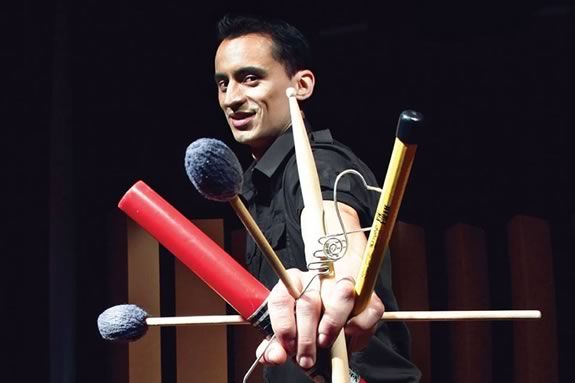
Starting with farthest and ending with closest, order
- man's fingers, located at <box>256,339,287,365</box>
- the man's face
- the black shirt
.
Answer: the man's face → the black shirt → man's fingers, located at <box>256,339,287,365</box>

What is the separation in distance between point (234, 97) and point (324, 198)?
38cm

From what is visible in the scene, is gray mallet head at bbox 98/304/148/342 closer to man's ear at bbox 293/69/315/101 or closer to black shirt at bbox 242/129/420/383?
black shirt at bbox 242/129/420/383

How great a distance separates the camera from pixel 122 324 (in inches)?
33.5

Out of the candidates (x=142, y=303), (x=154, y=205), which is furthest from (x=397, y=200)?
(x=142, y=303)

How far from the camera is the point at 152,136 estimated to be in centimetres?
222

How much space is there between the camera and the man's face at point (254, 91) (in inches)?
56.1

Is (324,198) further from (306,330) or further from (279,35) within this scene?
(279,35)

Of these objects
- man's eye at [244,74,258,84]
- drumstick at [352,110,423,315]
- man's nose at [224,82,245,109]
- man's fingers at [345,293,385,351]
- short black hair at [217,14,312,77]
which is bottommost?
man's fingers at [345,293,385,351]

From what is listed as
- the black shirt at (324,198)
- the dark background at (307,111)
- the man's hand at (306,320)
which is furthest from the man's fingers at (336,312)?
the dark background at (307,111)

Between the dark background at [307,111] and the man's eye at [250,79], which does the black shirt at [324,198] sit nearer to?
the man's eye at [250,79]

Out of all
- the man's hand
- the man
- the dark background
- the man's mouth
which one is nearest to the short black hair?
the man

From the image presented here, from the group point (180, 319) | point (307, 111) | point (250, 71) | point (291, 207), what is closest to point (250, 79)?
point (250, 71)

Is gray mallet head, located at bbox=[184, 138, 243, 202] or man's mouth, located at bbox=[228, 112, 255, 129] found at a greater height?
man's mouth, located at bbox=[228, 112, 255, 129]

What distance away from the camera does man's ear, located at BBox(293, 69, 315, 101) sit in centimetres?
150
